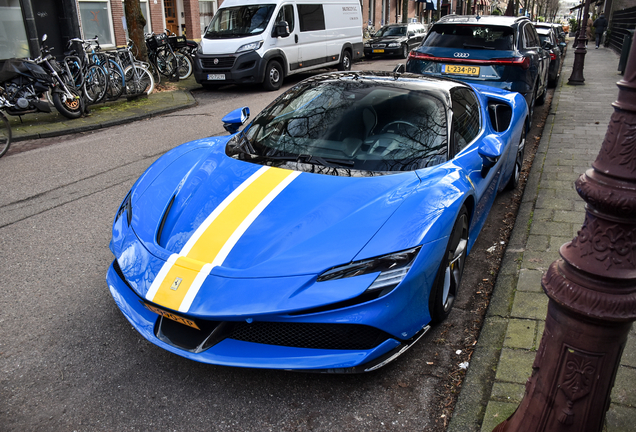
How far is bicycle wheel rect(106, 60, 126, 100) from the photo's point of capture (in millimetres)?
10453

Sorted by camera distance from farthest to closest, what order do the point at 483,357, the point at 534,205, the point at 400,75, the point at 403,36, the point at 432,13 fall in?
the point at 432,13 < the point at 403,36 < the point at 534,205 < the point at 400,75 < the point at 483,357

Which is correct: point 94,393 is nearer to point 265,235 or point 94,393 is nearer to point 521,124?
point 265,235

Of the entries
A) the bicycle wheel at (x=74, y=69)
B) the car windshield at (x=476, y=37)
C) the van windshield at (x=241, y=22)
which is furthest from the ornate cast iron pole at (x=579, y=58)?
the bicycle wheel at (x=74, y=69)

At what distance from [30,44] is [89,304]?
1230 centimetres

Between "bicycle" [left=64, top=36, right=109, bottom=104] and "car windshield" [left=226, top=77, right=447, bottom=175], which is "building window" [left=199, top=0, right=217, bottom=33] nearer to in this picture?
"bicycle" [left=64, top=36, right=109, bottom=104]

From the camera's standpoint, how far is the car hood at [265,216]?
7.80 ft

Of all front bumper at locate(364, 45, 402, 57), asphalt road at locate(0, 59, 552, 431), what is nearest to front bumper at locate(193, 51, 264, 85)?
asphalt road at locate(0, 59, 552, 431)

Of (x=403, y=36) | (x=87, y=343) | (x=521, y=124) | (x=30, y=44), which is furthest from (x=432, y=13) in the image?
(x=87, y=343)

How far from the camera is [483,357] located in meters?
2.66

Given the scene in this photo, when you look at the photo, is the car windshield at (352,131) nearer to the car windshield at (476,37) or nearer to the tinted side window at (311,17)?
the car windshield at (476,37)

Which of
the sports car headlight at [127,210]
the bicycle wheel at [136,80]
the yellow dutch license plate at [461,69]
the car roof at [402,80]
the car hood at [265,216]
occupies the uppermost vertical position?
the car roof at [402,80]

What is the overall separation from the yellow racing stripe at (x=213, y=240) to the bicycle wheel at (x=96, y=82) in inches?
323

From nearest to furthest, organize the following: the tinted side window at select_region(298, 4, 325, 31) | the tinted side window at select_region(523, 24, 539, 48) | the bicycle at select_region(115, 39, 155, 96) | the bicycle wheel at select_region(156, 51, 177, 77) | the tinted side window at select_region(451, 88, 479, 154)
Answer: the tinted side window at select_region(451, 88, 479, 154) → the tinted side window at select_region(523, 24, 539, 48) → the bicycle at select_region(115, 39, 155, 96) → the tinted side window at select_region(298, 4, 325, 31) → the bicycle wheel at select_region(156, 51, 177, 77)

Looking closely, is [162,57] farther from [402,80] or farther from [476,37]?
[402,80]
